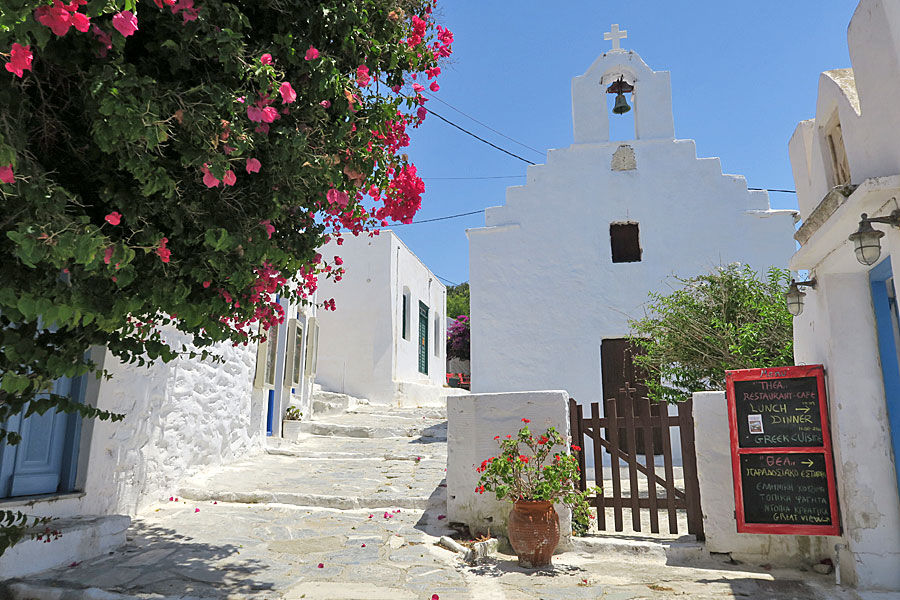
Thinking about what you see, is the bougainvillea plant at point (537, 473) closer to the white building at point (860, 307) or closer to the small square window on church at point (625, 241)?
the white building at point (860, 307)

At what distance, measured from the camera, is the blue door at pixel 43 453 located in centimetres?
443

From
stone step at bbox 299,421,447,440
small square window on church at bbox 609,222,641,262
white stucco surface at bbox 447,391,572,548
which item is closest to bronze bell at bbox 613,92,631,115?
small square window on church at bbox 609,222,641,262

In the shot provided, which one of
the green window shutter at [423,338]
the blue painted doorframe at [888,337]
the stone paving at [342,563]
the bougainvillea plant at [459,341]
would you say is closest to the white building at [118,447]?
the stone paving at [342,563]

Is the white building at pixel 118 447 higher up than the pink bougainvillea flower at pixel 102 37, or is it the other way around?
the pink bougainvillea flower at pixel 102 37

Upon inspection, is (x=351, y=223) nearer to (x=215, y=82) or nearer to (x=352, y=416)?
(x=215, y=82)

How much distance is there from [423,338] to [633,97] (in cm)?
1168

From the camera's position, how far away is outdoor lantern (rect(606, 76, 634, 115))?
34.3 ft

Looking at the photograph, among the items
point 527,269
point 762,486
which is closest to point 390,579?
point 762,486

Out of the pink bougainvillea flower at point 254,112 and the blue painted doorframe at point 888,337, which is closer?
the pink bougainvillea flower at point 254,112

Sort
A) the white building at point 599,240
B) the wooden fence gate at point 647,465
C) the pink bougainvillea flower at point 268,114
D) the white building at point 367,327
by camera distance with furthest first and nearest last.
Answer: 1. the white building at point 367,327
2. the white building at point 599,240
3. the wooden fence gate at point 647,465
4. the pink bougainvillea flower at point 268,114

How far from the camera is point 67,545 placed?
4258 mm

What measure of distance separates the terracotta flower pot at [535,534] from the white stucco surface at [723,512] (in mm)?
1314

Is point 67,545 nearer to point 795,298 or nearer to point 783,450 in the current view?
point 783,450

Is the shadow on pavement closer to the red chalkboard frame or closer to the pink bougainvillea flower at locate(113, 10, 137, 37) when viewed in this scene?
the pink bougainvillea flower at locate(113, 10, 137, 37)
